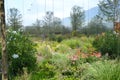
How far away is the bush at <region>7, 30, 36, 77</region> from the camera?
948cm

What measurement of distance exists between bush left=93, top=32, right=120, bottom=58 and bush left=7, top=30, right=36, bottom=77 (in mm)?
4266

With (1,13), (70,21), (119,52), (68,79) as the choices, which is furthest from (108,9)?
(1,13)

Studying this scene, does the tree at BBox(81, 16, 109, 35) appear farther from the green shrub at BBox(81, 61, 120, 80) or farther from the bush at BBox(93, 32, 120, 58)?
the green shrub at BBox(81, 61, 120, 80)

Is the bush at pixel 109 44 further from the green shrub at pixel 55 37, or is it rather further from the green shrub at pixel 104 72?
the green shrub at pixel 55 37

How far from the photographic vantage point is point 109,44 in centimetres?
1422

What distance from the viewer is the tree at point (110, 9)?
825 inches

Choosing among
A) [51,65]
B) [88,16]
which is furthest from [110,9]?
[51,65]

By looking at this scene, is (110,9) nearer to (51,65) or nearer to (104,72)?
(51,65)

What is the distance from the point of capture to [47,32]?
20219 millimetres

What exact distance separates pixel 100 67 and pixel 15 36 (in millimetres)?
2975

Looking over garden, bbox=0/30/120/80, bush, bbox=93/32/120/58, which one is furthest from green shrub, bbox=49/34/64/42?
garden, bbox=0/30/120/80

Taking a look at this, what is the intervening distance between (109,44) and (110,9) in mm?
7841

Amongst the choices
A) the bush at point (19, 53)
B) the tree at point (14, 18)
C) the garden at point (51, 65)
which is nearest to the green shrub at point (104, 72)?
the garden at point (51, 65)

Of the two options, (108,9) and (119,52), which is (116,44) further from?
(108,9)
